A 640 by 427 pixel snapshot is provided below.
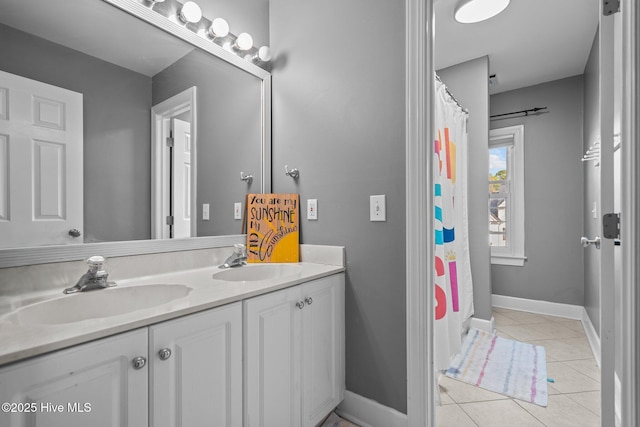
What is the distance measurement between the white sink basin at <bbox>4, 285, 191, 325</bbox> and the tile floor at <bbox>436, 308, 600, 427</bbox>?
146 centimetres

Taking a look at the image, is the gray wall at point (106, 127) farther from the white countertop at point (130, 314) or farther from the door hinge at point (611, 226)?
the door hinge at point (611, 226)

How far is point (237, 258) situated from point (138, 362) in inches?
32.4

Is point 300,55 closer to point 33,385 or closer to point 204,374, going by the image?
point 204,374

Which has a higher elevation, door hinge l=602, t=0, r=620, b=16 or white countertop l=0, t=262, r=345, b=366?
door hinge l=602, t=0, r=620, b=16

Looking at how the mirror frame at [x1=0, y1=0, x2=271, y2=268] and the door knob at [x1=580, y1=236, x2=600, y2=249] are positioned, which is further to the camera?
the door knob at [x1=580, y1=236, x2=600, y2=249]

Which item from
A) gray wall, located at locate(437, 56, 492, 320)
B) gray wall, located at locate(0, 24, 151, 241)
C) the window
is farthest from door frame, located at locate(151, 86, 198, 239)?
the window

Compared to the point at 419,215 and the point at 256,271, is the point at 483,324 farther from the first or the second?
the point at 256,271

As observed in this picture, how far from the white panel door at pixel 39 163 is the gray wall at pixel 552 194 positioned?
3845 millimetres

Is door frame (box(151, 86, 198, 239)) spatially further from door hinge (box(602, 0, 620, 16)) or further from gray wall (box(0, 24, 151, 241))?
door hinge (box(602, 0, 620, 16))

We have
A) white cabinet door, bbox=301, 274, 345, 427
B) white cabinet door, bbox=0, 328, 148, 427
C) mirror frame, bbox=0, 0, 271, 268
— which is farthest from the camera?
white cabinet door, bbox=301, 274, 345, 427

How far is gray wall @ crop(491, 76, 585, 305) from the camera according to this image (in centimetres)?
304

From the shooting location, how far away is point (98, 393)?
689mm

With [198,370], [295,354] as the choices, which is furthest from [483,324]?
[198,370]

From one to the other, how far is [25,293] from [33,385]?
525 millimetres
